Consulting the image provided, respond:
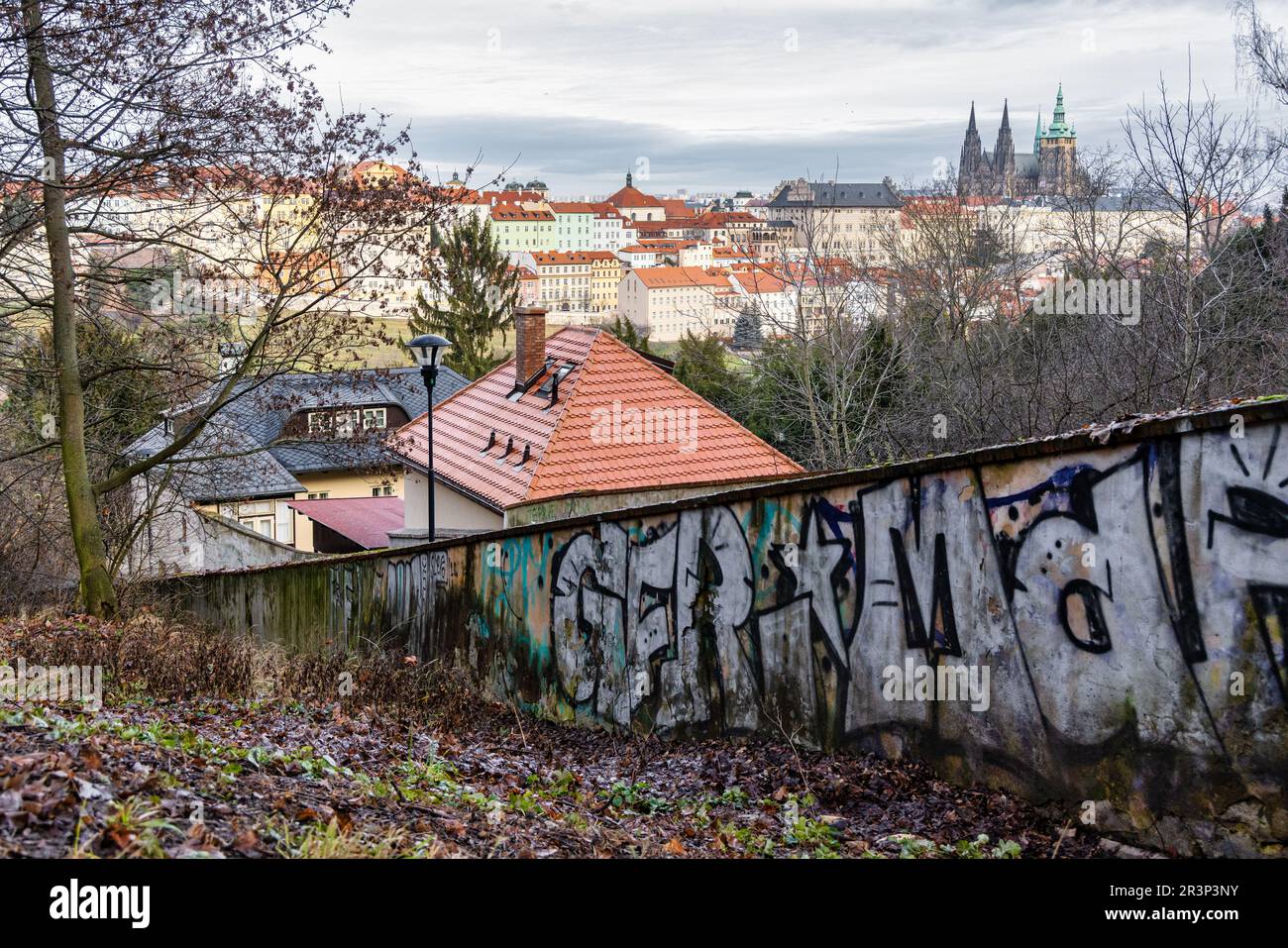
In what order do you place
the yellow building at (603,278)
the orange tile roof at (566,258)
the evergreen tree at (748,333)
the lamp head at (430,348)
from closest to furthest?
the lamp head at (430,348)
the evergreen tree at (748,333)
the orange tile roof at (566,258)
the yellow building at (603,278)

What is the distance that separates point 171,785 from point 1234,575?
5.10 meters

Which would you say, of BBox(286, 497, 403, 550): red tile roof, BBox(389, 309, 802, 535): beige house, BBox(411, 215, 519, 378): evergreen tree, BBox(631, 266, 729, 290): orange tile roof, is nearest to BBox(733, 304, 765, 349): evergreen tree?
BBox(389, 309, 802, 535): beige house

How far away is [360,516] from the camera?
106 feet

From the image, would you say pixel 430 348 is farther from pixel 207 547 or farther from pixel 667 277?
pixel 667 277

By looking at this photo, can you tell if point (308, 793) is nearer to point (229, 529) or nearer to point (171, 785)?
point (171, 785)

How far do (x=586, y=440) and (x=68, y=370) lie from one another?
30.7 ft

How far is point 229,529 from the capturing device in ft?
92.8

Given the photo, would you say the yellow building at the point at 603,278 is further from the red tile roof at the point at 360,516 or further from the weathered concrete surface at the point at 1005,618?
the weathered concrete surface at the point at 1005,618

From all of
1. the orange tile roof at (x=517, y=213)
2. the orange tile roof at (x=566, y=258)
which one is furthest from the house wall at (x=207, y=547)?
the orange tile roof at (x=517, y=213)

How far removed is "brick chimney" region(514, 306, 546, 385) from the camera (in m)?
24.2

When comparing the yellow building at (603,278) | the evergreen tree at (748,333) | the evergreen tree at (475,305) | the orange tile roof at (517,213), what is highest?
the orange tile roof at (517,213)

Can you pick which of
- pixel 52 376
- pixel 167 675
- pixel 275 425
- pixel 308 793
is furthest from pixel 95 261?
pixel 275 425

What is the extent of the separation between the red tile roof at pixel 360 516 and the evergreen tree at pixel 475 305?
20.7 meters

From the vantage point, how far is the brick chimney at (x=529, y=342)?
2423cm
